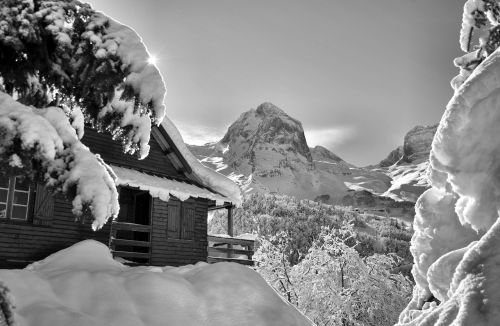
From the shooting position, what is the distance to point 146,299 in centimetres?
683

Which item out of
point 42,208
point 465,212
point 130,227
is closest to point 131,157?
point 130,227

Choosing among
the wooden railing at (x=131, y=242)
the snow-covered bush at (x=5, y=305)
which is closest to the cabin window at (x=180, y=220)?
the wooden railing at (x=131, y=242)

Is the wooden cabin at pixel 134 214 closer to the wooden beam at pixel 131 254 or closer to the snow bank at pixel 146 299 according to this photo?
the wooden beam at pixel 131 254

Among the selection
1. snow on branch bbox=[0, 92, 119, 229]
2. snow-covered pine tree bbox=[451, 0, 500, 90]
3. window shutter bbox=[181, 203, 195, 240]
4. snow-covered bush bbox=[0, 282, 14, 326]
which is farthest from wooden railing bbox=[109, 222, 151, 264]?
snow-covered pine tree bbox=[451, 0, 500, 90]

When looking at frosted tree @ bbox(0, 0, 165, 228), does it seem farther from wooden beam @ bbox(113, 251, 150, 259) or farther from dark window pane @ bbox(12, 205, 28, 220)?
wooden beam @ bbox(113, 251, 150, 259)

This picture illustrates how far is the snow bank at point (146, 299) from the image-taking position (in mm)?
6219

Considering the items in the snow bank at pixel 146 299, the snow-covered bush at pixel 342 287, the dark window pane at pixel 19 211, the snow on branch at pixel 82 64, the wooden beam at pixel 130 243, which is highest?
the snow on branch at pixel 82 64

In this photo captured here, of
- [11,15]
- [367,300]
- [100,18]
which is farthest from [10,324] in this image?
[367,300]

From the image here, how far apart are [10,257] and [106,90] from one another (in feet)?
31.1

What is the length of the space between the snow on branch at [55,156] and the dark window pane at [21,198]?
33.4 ft

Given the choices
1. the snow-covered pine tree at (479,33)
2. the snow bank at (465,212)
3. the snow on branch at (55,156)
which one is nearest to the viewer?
the snow bank at (465,212)

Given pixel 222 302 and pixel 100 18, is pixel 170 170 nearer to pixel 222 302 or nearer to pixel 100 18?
pixel 222 302

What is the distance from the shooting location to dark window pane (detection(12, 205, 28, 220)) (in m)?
12.1

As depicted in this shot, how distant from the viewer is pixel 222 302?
713 cm
